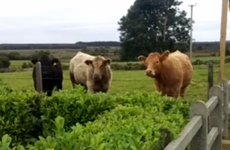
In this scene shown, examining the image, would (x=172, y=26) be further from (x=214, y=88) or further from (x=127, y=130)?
(x=127, y=130)

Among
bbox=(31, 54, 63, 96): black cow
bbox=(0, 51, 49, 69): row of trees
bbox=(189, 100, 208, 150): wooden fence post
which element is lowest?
bbox=(0, 51, 49, 69): row of trees

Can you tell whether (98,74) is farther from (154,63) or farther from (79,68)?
(79,68)

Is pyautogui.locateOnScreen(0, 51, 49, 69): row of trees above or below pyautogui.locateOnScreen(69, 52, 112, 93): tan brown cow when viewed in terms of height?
below

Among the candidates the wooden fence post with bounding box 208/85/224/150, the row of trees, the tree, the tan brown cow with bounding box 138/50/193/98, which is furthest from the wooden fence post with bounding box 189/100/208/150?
the tree

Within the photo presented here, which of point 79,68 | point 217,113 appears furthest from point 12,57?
point 217,113

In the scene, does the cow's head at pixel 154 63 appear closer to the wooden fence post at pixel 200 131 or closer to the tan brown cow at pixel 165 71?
the tan brown cow at pixel 165 71

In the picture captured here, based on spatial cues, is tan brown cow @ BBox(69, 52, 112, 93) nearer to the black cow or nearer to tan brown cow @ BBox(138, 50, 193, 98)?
the black cow

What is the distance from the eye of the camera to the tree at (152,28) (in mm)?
32219

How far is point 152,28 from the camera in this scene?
33.8 meters

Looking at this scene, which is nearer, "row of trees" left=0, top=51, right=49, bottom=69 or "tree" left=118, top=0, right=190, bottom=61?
"row of trees" left=0, top=51, right=49, bottom=69

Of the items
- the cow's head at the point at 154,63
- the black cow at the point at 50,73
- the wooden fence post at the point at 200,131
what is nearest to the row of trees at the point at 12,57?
the black cow at the point at 50,73

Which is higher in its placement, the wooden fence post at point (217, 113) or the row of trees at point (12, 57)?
the wooden fence post at point (217, 113)

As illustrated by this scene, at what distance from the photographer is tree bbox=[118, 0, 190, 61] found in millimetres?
32219

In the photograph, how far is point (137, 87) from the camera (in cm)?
1532
